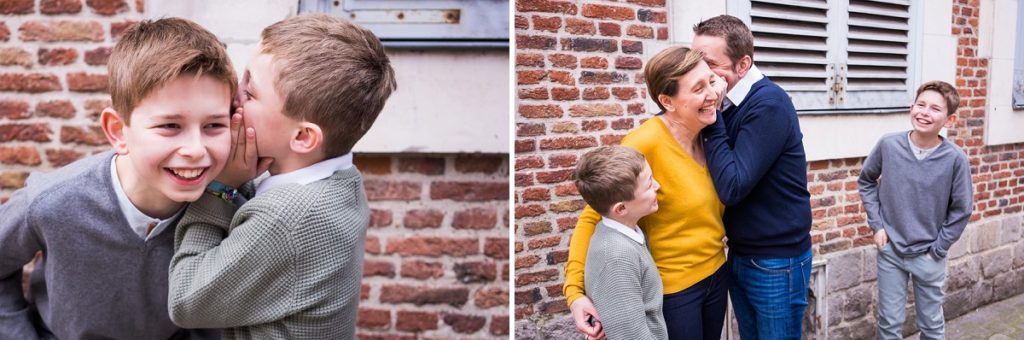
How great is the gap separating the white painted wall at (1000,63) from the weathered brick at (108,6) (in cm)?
396

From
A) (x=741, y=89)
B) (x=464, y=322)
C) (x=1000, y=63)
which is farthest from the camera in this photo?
(x=1000, y=63)

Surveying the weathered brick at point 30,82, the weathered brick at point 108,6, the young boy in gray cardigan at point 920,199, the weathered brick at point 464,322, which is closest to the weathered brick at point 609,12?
the weathered brick at point 464,322

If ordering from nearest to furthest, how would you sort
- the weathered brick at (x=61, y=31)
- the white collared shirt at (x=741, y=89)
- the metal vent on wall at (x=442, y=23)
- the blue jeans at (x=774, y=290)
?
→ the white collared shirt at (x=741, y=89), the blue jeans at (x=774, y=290), the metal vent on wall at (x=442, y=23), the weathered brick at (x=61, y=31)

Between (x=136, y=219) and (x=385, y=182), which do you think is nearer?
(x=136, y=219)

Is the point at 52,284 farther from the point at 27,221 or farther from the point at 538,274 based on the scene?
the point at 538,274

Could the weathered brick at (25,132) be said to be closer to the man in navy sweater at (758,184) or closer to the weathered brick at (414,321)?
the weathered brick at (414,321)

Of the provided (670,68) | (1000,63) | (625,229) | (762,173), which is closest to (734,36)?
(670,68)

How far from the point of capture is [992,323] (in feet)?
13.1

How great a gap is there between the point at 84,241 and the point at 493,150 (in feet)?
4.75

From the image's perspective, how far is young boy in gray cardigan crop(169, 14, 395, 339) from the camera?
1273 mm

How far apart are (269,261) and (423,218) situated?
1.47 m

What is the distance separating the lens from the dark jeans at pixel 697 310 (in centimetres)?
208

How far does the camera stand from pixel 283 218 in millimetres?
1271

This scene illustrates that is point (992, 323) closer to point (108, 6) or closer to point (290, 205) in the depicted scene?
point (290, 205)
